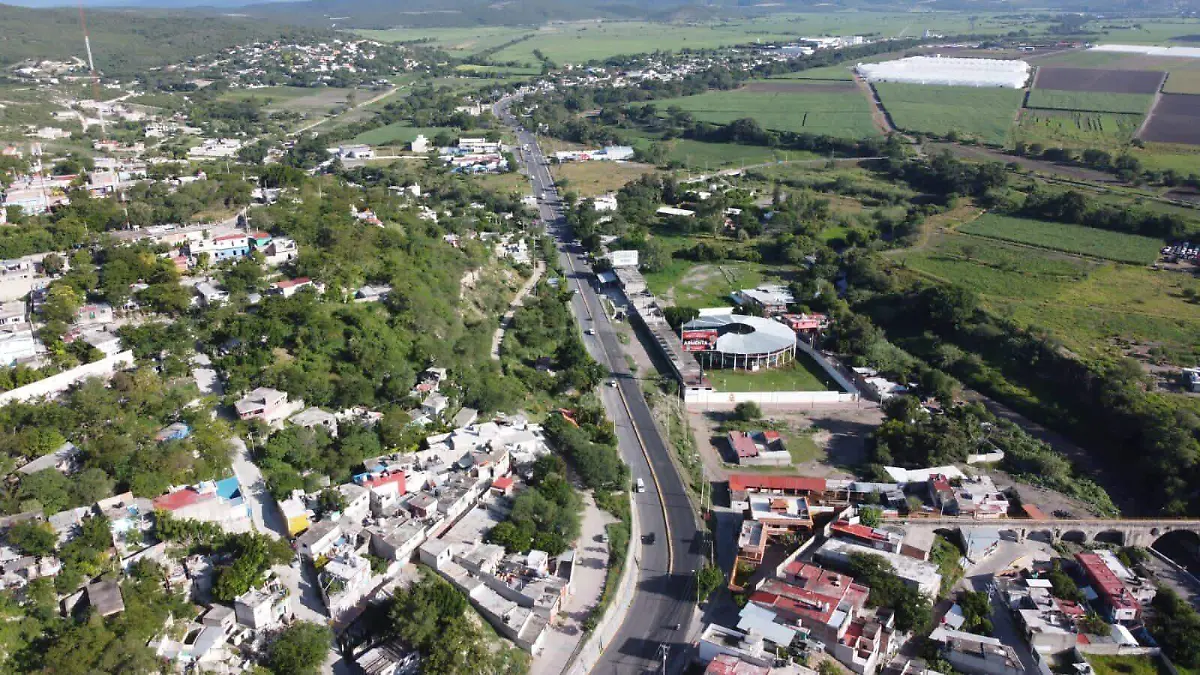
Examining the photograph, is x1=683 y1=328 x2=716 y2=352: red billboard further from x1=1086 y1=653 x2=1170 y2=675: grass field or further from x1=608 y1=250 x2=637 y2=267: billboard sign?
x1=1086 y1=653 x2=1170 y2=675: grass field

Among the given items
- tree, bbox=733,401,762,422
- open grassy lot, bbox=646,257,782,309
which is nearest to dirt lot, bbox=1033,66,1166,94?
open grassy lot, bbox=646,257,782,309

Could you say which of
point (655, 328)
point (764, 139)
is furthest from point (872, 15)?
point (655, 328)

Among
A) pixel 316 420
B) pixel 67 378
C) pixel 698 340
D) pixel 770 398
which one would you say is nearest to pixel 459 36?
pixel 698 340

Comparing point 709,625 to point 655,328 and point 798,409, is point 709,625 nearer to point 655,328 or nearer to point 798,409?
point 798,409

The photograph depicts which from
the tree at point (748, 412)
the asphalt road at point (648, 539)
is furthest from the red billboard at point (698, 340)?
the tree at point (748, 412)

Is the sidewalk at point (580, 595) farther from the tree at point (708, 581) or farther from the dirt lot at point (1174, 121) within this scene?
the dirt lot at point (1174, 121)
